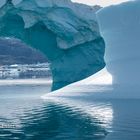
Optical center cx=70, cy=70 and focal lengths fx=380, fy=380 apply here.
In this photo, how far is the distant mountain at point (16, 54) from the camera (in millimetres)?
95725

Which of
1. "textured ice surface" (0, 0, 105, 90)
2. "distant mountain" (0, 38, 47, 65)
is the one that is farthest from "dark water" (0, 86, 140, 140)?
"distant mountain" (0, 38, 47, 65)

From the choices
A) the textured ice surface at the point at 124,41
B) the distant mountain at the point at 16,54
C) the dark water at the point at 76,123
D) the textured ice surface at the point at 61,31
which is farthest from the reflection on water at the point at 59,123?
the distant mountain at the point at 16,54

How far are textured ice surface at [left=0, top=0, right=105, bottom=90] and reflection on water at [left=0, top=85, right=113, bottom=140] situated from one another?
15274 millimetres

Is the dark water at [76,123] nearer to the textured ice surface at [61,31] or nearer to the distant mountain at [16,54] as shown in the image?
the textured ice surface at [61,31]

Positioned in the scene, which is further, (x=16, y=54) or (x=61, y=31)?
(x=16, y=54)

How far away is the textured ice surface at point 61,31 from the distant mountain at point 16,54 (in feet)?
202

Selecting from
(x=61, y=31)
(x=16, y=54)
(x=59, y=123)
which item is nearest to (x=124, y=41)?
(x=59, y=123)

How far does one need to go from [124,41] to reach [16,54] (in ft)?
272

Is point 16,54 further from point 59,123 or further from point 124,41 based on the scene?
point 59,123

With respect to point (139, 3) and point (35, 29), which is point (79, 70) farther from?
point (139, 3)

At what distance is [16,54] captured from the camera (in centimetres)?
10062

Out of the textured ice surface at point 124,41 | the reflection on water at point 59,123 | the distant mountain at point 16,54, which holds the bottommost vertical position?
the distant mountain at point 16,54

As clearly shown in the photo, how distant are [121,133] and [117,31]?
11111mm

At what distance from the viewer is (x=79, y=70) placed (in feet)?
107
